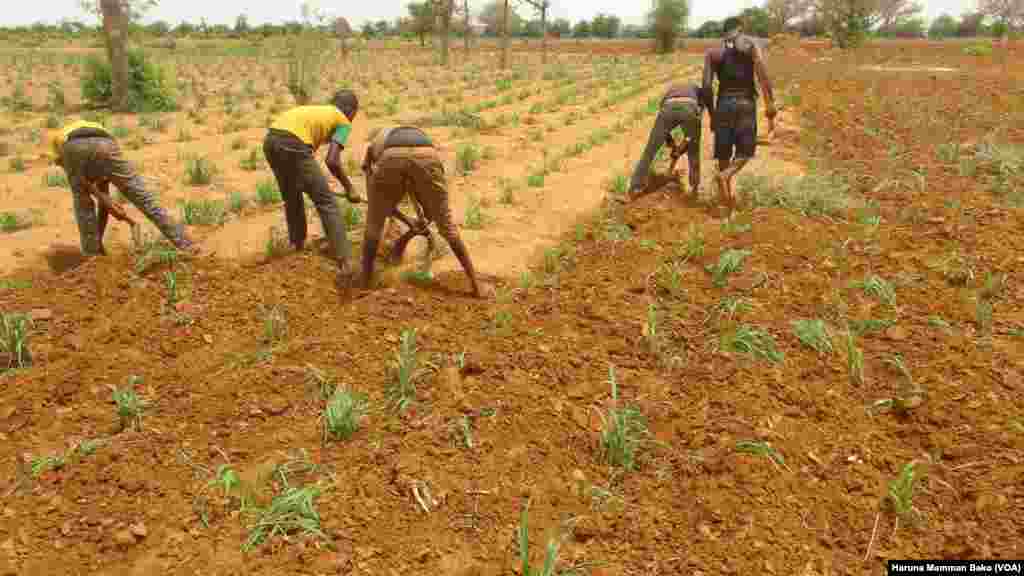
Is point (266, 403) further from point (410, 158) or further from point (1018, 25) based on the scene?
point (1018, 25)

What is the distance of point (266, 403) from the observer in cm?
347

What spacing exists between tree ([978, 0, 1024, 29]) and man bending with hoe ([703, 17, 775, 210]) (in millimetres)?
58823

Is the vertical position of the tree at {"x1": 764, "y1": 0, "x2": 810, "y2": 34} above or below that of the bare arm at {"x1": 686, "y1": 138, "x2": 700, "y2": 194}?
above

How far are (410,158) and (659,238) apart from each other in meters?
2.45

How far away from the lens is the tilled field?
8.69 feet

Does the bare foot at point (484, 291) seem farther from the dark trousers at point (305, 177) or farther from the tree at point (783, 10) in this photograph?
the tree at point (783, 10)

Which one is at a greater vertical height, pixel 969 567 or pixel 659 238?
pixel 659 238

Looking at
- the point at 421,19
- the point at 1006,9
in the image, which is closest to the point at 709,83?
the point at 421,19

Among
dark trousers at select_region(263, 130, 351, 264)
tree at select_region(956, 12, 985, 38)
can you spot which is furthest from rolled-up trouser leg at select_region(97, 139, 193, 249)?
tree at select_region(956, 12, 985, 38)

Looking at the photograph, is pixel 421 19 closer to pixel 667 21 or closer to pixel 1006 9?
pixel 667 21

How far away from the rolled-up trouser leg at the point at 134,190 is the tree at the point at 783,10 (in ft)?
218

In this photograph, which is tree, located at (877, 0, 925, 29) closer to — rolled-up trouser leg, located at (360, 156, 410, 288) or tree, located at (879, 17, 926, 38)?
tree, located at (879, 17, 926, 38)

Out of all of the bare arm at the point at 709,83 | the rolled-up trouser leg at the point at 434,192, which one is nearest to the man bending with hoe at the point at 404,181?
the rolled-up trouser leg at the point at 434,192

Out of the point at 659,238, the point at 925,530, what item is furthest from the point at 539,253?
the point at 925,530
